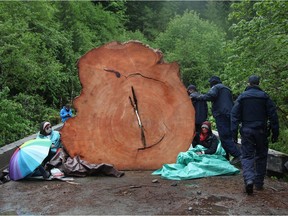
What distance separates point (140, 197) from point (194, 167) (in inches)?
54.7

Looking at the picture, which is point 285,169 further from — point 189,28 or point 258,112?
point 189,28

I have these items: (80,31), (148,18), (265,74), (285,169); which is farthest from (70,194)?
(148,18)

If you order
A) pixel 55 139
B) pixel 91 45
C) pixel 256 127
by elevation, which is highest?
pixel 91 45

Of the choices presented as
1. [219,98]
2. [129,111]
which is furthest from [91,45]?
[219,98]

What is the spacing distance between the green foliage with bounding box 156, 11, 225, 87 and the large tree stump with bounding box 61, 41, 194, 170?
1116cm

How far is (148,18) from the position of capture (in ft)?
112

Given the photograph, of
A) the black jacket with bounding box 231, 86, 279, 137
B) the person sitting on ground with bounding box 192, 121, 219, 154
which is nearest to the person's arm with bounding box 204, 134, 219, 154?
the person sitting on ground with bounding box 192, 121, 219, 154

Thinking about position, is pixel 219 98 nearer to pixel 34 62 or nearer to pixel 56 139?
pixel 56 139

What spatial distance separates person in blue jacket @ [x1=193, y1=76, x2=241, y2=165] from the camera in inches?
251

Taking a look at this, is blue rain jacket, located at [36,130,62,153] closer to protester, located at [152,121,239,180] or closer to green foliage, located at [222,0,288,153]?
protester, located at [152,121,239,180]

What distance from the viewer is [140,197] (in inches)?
186

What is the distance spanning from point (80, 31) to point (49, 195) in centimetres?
1605

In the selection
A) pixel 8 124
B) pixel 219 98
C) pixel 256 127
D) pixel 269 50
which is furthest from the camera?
pixel 8 124

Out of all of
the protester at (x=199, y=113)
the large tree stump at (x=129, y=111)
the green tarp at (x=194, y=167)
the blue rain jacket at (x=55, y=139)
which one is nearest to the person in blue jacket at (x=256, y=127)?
the green tarp at (x=194, y=167)
